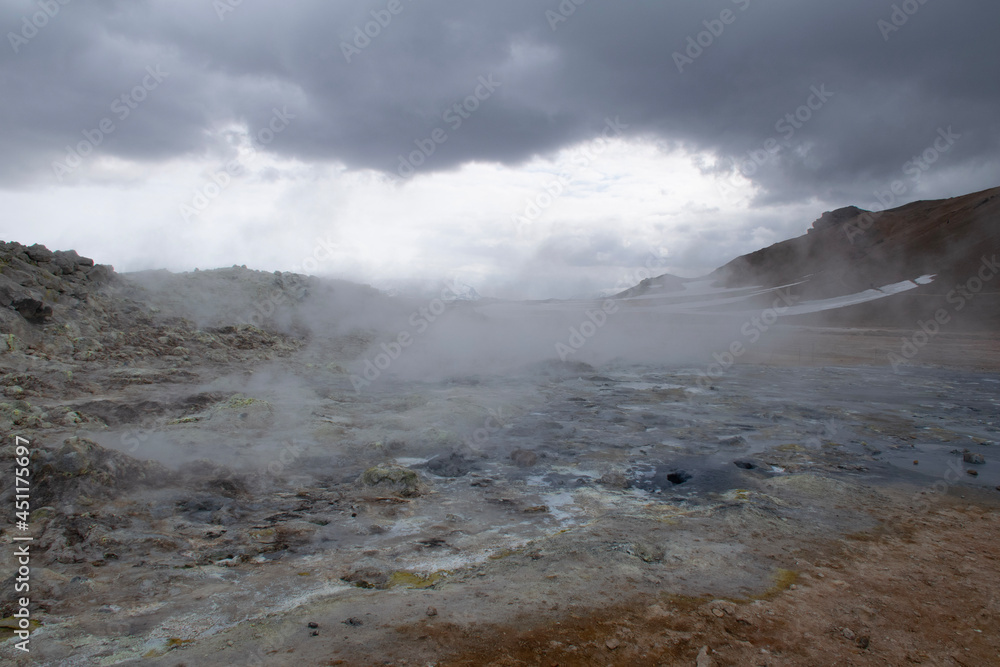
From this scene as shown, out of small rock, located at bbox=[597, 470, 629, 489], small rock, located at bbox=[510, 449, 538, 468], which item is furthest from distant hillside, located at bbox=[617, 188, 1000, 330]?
small rock, located at bbox=[510, 449, 538, 468]

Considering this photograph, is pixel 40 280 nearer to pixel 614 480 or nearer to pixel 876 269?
pixel 614 480

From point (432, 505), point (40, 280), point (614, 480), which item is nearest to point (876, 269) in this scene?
point (614, 480)

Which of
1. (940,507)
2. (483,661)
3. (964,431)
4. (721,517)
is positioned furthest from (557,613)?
(964,431)

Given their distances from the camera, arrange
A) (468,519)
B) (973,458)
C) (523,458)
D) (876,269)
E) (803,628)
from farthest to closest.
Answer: (876,269), (973,458), (523,458), (468,519), (803,628)

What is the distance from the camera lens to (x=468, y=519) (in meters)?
4.33

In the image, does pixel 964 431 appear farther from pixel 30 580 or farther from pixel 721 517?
pixel 30 580

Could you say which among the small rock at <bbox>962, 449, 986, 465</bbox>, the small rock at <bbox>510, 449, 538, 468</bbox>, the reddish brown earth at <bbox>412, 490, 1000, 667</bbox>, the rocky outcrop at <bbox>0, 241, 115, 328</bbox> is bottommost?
the small rock at <bbox>962, 449, 986, 465</bbox>

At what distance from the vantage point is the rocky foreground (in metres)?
2.64

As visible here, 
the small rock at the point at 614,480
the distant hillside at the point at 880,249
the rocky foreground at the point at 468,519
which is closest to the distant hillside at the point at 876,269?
the distant hillside at the point at 880,249

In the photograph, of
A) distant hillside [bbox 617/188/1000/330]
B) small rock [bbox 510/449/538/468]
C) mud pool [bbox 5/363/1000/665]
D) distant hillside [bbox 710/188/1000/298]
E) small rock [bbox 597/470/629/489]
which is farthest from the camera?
distant hillside [bbox 710/188/1000/298]

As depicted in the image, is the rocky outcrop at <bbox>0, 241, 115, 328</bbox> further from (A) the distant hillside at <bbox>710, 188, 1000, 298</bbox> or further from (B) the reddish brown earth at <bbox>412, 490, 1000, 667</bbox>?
(A) the distant hillside at <bbox>710, 188, 1000, 298</bbox>

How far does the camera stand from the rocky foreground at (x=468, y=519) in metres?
2.64

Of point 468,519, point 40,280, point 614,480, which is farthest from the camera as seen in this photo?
point 40,280

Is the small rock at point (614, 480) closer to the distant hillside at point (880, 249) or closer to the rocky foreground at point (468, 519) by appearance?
the rocky foreground at point (468, 519)
